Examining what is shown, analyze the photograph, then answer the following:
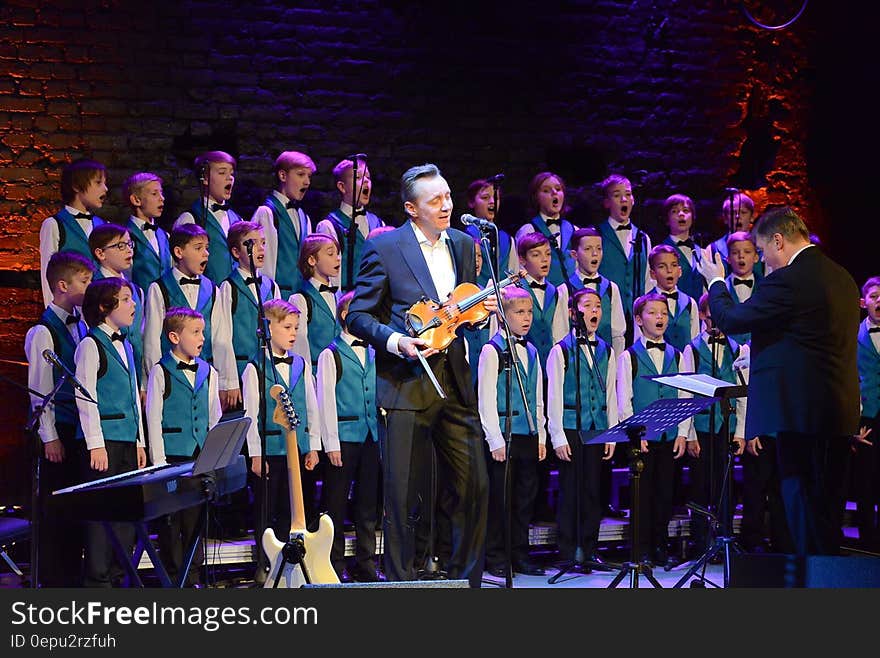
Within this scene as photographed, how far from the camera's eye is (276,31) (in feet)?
24.0

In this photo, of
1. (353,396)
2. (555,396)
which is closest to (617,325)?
(555,396)

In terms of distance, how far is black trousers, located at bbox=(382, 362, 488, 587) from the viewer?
4258mm

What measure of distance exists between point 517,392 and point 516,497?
56cm

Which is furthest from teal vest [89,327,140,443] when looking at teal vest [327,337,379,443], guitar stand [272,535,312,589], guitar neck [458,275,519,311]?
guitar neck [458,275,519,311]

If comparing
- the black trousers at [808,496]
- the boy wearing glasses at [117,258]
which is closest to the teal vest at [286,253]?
the boy wearing glasses at [117,258]

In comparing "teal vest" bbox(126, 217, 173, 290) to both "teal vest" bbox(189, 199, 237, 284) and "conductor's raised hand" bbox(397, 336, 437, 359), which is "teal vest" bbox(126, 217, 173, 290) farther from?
"conductor's raised hand" bbox(397, 336, 437, 359)

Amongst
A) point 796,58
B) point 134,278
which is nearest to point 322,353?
point 134,278

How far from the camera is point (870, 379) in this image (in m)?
7.24

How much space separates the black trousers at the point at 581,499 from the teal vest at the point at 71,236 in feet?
9.01

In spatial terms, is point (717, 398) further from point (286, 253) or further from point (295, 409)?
point (286, 253)

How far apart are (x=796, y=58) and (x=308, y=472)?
4.78 m

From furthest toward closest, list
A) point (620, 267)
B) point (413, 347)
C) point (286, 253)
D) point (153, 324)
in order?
point (620, 267)
point (286, 253)
point (153, 324)
point (413, 347)

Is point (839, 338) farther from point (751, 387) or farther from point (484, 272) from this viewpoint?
point (484, 272)

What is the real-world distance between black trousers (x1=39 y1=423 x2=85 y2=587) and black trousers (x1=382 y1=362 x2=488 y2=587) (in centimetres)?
197
